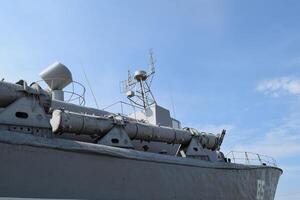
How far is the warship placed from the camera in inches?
275

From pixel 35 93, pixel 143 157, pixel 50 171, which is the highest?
pixel 35 93

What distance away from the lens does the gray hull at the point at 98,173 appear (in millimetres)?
6820

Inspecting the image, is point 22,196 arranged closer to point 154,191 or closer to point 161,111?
point 154,191

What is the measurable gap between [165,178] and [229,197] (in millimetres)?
2926

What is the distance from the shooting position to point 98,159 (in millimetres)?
8109

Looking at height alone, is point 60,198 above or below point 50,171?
below

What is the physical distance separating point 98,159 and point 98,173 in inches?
11.1

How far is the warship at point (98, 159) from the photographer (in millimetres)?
6988

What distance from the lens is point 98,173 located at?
26.3 feet

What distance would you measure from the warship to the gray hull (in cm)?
2

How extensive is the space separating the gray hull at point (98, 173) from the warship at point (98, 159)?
0.02m

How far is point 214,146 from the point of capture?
12.6 meters

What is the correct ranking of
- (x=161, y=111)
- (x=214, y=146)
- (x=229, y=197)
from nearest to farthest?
(x=229, y=197)
(x=214, y=146)
(x=161, y=111)

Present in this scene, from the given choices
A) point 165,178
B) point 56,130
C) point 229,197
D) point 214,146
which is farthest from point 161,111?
point 56,130
